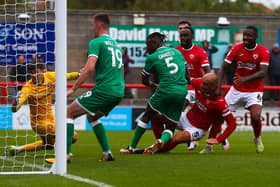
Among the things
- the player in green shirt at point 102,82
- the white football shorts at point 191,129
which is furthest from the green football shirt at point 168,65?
the player in green shirt at point 102,82

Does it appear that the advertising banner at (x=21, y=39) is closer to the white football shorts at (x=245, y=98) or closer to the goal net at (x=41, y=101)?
the goal net at (x=41, y=101)

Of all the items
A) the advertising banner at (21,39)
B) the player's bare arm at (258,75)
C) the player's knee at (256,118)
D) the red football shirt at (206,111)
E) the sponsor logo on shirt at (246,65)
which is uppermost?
the advertising banner at (21,39)

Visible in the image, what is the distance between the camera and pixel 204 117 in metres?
13.3

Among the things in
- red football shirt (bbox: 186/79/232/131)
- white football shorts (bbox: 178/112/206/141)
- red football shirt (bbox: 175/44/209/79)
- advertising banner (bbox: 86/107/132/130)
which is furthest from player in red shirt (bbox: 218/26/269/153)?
advertising banner (bbox: 86/107/132/130)

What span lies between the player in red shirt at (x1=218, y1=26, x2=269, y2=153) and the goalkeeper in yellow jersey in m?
2.99

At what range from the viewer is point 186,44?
14906mm

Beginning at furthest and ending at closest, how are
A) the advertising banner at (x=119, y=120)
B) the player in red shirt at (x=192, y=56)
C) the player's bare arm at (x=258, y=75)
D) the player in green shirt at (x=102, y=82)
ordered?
the advertising banner at (x=119, y=120) < the player in red shirt at (x=192, y=56) < the player's bare arm at (x=258, y=75) < the player in green shirt at (x=102, y=82)

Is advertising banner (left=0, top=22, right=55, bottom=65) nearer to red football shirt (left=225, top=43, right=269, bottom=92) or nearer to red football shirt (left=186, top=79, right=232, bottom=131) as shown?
red football shirt (left=186, top=79, right=232, bottom=131)

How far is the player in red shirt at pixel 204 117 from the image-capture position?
42.7 feet

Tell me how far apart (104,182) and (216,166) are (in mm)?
2396

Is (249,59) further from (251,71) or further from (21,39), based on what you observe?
(21,39)

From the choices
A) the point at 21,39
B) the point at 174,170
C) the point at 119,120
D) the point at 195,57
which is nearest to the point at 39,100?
the point at 195,57

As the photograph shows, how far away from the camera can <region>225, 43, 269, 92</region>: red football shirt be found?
46.7 feet

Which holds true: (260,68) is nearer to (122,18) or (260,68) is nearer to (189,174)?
(189,174)
